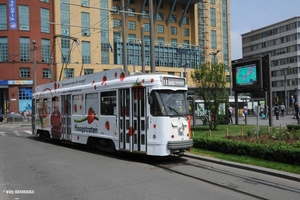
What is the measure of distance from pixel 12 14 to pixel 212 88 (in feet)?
157

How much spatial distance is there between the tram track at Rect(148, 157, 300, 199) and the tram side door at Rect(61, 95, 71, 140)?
646 cm

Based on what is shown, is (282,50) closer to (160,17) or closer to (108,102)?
(160,17)

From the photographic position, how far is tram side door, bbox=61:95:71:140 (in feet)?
53.5

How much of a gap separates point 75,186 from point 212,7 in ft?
273

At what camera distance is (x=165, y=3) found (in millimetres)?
77375

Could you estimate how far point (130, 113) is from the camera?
38.5ft

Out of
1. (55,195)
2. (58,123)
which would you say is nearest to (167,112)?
(55,195)

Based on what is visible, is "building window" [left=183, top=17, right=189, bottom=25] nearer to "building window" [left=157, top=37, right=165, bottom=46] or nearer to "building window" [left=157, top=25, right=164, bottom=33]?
"building window" [left=157, top=25, right=164, bottom=33]

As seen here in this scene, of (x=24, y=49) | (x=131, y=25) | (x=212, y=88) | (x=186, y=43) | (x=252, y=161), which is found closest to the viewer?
(x=252, y=161)

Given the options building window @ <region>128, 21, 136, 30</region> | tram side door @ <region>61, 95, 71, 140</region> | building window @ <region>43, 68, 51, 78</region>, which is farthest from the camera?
building window @ <region>128, 21, 136, 30</region>

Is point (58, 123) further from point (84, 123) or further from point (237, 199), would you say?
point (237, 199)

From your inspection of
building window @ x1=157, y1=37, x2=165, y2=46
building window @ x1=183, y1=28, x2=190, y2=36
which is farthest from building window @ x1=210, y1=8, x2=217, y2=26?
building window @ x1=157, y1=37, x2=165, y2=46

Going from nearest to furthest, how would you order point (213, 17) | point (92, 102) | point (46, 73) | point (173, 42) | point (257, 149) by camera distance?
point (257, 149) → point (92, 102) → point (46, 73) → point (173, 42) → point (213, 17)

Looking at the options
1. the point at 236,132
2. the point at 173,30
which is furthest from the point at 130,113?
the point at 173,30
